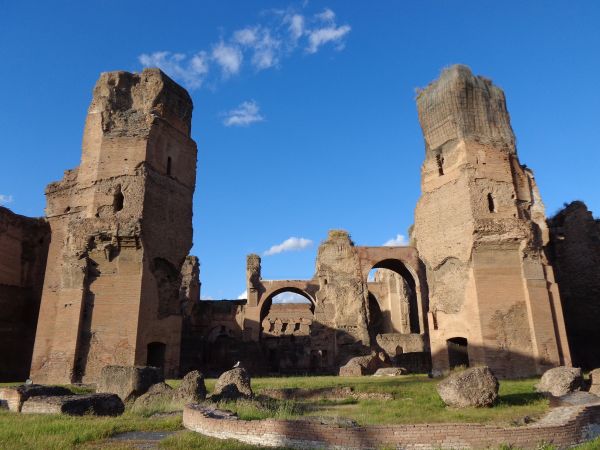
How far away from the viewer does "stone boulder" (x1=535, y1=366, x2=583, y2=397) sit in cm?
986

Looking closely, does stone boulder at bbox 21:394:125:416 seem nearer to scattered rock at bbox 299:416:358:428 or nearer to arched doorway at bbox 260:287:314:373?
scattered rock at bbox 299:416:358:428

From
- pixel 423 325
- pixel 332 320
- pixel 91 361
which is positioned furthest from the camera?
pixel 423 325

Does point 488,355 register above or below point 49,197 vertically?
below

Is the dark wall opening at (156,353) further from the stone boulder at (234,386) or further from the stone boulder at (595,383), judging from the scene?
the stone boulder at (595,383)

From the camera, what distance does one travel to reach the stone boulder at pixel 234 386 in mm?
8683

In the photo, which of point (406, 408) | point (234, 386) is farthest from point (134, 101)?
point (406, 408)

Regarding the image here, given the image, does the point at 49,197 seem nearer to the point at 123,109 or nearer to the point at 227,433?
the point at 123,109

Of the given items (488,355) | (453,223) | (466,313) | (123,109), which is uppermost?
(123,109)

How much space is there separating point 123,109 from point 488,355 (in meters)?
13.4

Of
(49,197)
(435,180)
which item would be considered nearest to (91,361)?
(49,197)

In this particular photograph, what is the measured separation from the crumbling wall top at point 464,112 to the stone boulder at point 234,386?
10.8 meters

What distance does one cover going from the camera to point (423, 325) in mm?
24750

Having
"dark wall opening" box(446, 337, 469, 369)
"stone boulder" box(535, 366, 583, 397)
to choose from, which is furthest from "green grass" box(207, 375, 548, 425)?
"dark wall opening" box(446, 337, 469, 369)

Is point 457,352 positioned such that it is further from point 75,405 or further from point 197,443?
point 197,443
